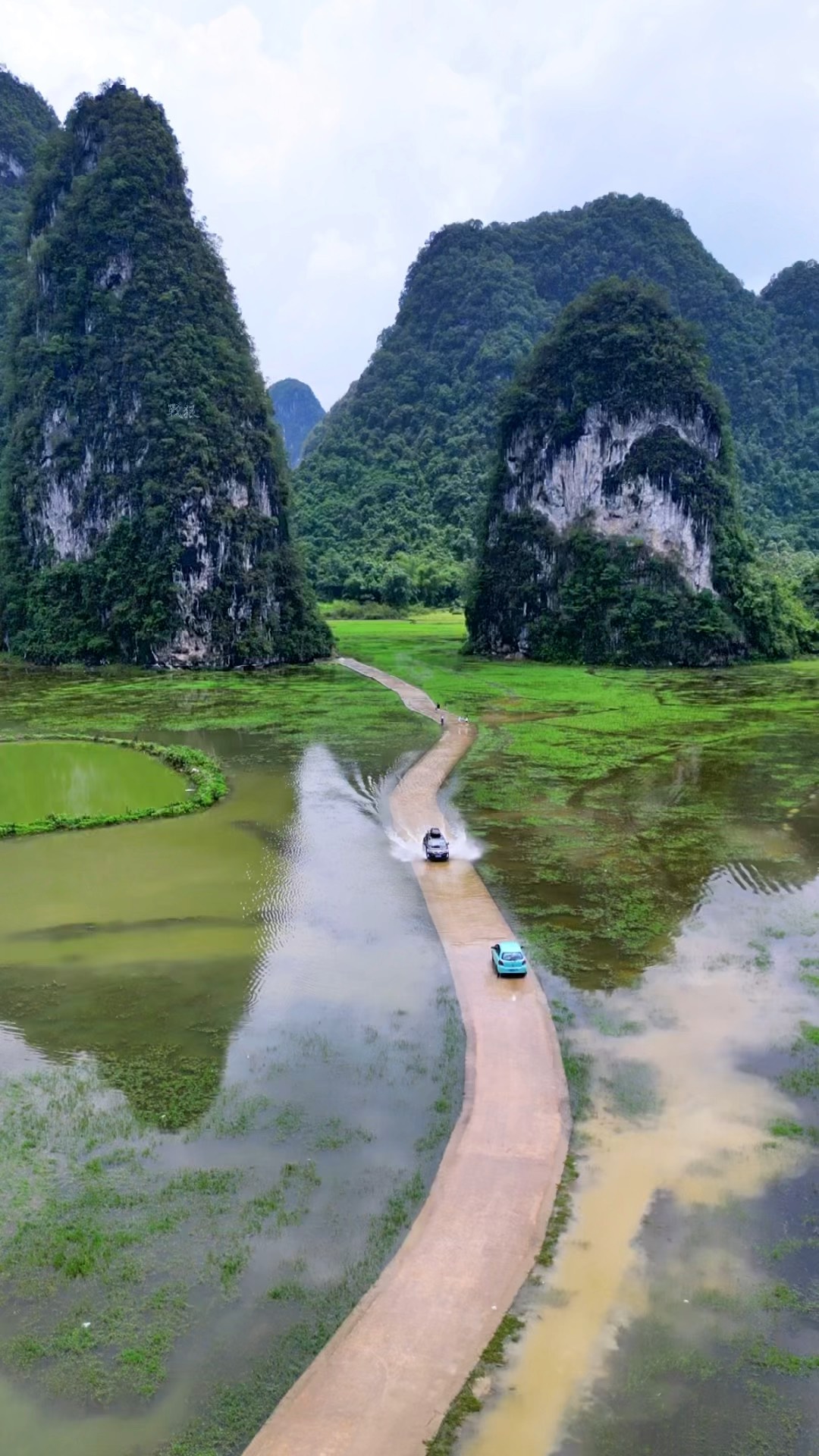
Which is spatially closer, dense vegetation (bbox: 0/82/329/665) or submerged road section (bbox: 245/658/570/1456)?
submerged road section (bbox: 245/658/570/1456)

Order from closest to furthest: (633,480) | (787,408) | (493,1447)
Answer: (493,1447) → (633,480) → (787,408)

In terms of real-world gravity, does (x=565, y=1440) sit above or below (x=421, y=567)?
below

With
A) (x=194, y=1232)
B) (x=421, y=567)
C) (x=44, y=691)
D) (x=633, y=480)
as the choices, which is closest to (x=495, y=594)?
(x=633, y=480)

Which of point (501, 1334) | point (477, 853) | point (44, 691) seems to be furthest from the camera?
point (44, 691)

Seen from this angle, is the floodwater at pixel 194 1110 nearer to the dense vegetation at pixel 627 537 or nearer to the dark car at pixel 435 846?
the dark car at pixel 435 846

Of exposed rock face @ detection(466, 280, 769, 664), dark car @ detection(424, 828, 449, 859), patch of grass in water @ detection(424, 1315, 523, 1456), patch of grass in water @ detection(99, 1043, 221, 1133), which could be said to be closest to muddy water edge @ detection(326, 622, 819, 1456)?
patch of grass in water @ detection(424, 1315, 523, 1456)

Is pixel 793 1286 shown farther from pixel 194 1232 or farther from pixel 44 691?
pixel 44 691

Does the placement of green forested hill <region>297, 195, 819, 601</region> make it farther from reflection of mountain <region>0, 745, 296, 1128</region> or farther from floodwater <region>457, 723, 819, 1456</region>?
floodwater <region>457, 723, 819, 1456</region>

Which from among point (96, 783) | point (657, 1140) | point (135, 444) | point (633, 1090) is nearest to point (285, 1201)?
point (657, 1140)
